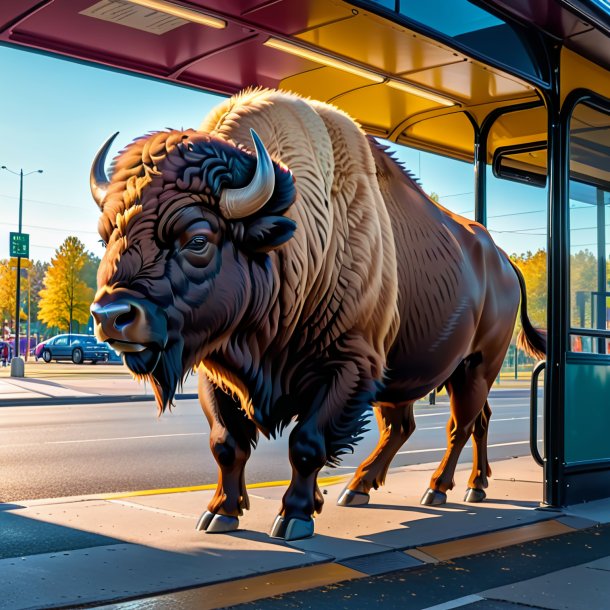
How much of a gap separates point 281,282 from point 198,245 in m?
0.59

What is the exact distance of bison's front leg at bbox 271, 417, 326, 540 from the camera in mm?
5031

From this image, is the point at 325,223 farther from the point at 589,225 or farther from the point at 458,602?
the point at 589,225

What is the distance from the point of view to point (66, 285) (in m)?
57.2

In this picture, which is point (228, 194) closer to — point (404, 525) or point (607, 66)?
point (404, 525)

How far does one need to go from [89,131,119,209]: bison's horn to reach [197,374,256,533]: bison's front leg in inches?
53.3

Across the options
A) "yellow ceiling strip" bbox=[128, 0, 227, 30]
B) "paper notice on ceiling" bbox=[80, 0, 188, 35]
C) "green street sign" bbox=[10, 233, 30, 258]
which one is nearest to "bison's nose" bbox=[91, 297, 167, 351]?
"yellow ceiling strip" bbox=[128, 0, 227, 30]

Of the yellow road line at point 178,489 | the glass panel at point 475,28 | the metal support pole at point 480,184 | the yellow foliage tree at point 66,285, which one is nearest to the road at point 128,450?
the yellow road line at point 178,489

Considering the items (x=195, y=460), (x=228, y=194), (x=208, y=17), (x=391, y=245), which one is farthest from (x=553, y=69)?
(x=195, y=460)

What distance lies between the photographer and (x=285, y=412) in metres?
5.27

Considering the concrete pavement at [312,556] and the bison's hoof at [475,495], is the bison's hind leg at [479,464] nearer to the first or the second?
the bison's hoof at [475,495]

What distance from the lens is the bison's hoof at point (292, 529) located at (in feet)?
16.5

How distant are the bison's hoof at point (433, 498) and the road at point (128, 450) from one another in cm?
249

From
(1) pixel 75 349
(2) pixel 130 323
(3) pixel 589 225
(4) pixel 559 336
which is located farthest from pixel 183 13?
(1) pixel 75 349

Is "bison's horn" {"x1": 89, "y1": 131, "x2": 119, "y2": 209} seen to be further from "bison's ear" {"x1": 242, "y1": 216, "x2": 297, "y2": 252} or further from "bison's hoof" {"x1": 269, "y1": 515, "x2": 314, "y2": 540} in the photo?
"bison's hoof" {"x1": 269, "y1": 515, "x2": 314, "y2": 540}
